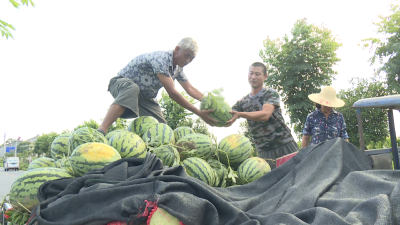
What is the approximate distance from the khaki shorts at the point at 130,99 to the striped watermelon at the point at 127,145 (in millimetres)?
632

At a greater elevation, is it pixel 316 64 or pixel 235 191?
pixel 316 64

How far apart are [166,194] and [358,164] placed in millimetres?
1425

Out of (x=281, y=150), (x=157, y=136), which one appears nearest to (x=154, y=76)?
(x=157, y=136)

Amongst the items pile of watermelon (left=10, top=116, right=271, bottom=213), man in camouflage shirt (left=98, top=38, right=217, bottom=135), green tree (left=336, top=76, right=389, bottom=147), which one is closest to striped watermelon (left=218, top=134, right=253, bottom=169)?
pile of watermelon (left=10, top=116, right=271, bottom=213)

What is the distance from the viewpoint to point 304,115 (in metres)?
18.7

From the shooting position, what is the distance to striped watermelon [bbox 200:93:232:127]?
9.80 ft

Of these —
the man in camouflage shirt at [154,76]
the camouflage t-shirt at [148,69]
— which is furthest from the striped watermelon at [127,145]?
the camouflage t-shirt at [148,69]

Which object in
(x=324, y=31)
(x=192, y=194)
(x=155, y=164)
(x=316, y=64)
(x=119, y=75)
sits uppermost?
(x=324, y=31)

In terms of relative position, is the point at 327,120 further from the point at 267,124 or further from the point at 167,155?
the point at 167,155

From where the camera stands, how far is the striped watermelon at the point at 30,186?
195cm

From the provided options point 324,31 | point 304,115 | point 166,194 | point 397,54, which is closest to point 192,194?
point 166,194

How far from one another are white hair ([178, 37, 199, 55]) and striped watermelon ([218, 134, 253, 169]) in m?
1.33

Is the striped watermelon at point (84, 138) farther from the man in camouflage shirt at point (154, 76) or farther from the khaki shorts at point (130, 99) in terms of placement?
the man in camouflage shirt at point (154, 76)

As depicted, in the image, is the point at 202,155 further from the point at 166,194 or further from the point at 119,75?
the point at 119,75
